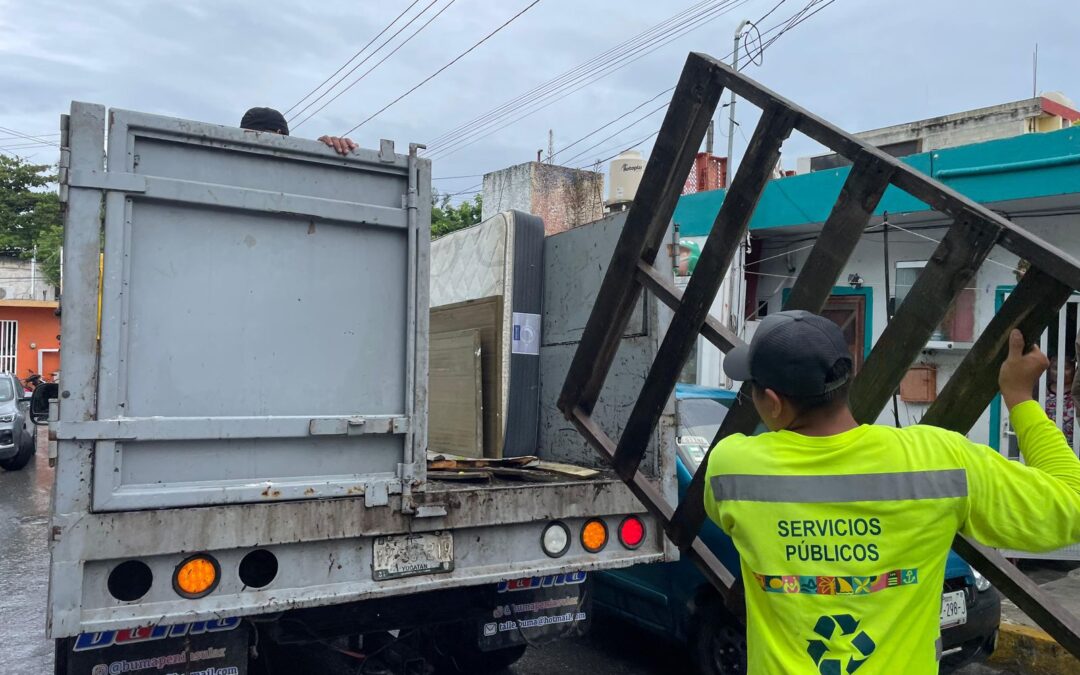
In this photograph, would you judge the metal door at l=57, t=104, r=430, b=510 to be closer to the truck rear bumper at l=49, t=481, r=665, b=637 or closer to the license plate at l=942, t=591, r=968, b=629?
the truck rear bumper at l=49, t=481, r=665, b=637

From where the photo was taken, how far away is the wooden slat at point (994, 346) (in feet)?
6.21

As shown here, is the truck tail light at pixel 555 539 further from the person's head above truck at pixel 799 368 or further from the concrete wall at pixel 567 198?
the concrete wall at pixel 567 198

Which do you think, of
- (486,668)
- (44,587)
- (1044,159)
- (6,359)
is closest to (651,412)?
(486,668)

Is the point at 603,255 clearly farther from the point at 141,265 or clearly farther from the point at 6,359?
the point at 6,359

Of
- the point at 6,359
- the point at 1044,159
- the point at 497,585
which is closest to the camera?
the point at 497,585

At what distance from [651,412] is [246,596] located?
1486mm

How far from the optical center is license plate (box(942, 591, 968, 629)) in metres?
4.25

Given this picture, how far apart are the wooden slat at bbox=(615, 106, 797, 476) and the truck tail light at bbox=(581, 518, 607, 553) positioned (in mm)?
601

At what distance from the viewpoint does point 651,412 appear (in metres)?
2.96

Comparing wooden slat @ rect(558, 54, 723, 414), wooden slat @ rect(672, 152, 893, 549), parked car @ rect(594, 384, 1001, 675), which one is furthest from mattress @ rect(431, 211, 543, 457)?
wooden slat @ rect(672, 152, 893, 549)

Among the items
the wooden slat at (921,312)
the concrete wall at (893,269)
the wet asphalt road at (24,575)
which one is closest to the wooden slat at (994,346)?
the wooden slat at (921,312)

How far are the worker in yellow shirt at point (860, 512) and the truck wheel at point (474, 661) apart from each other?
Answer: 2432 mm

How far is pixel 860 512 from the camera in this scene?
1676 millimetres

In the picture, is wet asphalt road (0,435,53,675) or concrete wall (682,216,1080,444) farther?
concrete wall (682,216,1080,444)
